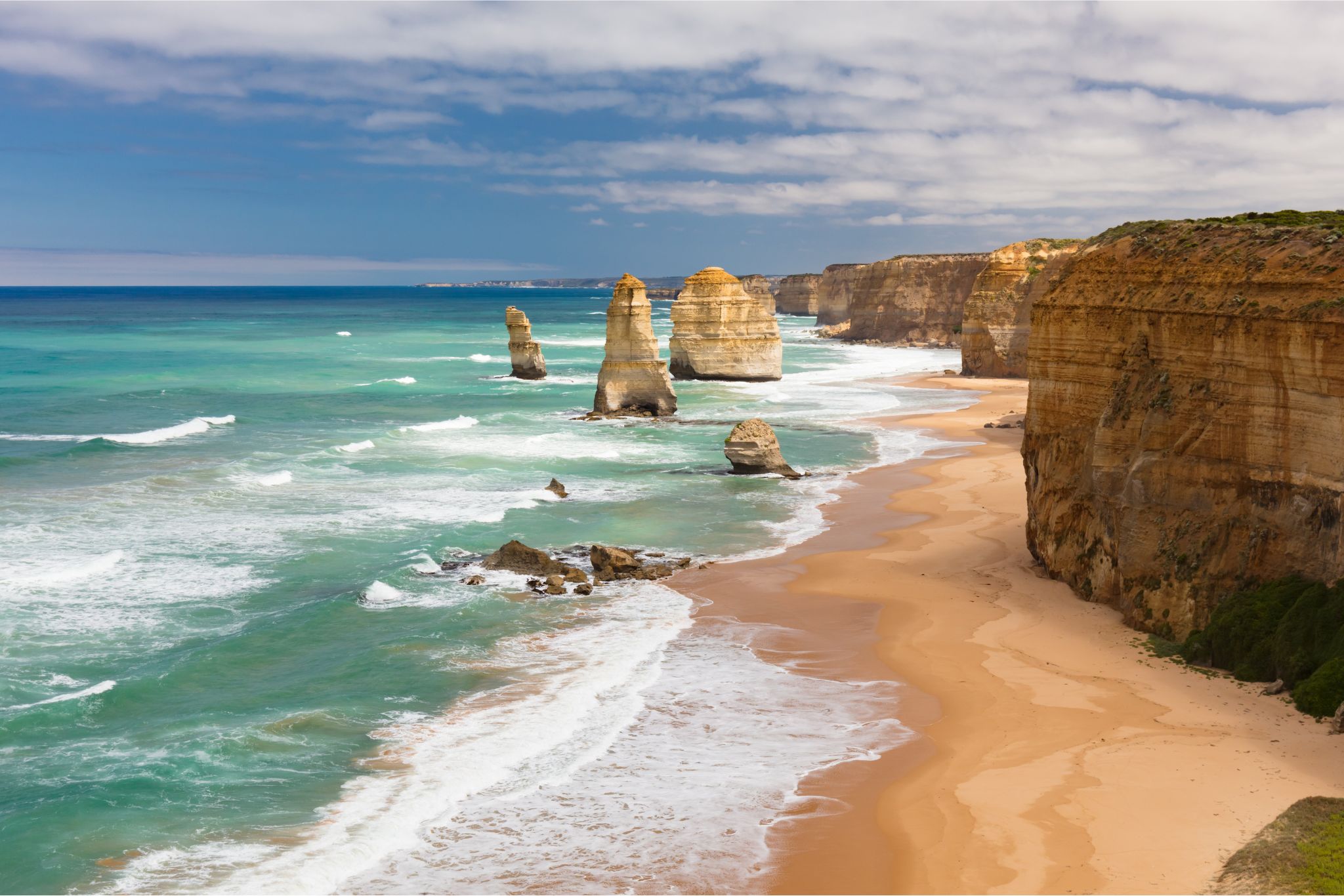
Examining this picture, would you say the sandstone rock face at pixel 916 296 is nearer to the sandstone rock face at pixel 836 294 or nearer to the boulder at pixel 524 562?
the sandstone rock face at pixel 836 294

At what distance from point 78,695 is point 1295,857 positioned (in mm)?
15008

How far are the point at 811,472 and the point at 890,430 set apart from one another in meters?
10.9

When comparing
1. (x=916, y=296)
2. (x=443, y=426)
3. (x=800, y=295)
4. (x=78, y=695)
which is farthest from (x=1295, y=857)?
(x=800, y=295)

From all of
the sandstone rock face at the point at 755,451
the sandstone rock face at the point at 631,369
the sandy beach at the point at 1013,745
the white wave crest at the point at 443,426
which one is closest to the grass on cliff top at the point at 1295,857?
the sandy beach at the point at 1013,745

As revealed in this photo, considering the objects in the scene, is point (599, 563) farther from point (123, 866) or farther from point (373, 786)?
point (123, 866)

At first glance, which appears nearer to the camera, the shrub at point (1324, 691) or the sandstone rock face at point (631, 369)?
the shrub at point (1324, 691)

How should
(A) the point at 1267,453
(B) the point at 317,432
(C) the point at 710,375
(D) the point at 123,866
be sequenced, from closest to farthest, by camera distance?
(D) the point at 123,866 < (A) the point at 1267,453 < (B) the point at 317,432 < (C) the point at 710,375

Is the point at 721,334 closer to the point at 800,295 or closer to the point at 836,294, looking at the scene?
the point at 836,294

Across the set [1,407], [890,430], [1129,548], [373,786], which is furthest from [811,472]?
[1,407]

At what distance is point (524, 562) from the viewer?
71.8 ft

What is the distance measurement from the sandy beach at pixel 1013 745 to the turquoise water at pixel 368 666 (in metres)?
0.95

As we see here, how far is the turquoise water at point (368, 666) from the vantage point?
11.1m

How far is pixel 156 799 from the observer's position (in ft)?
40.3

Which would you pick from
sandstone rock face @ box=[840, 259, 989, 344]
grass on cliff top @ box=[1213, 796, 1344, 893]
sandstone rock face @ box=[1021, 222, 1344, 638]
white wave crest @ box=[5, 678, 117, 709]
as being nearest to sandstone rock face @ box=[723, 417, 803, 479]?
sandstone rock face @ box=[1021, 222, 1344, 638]
